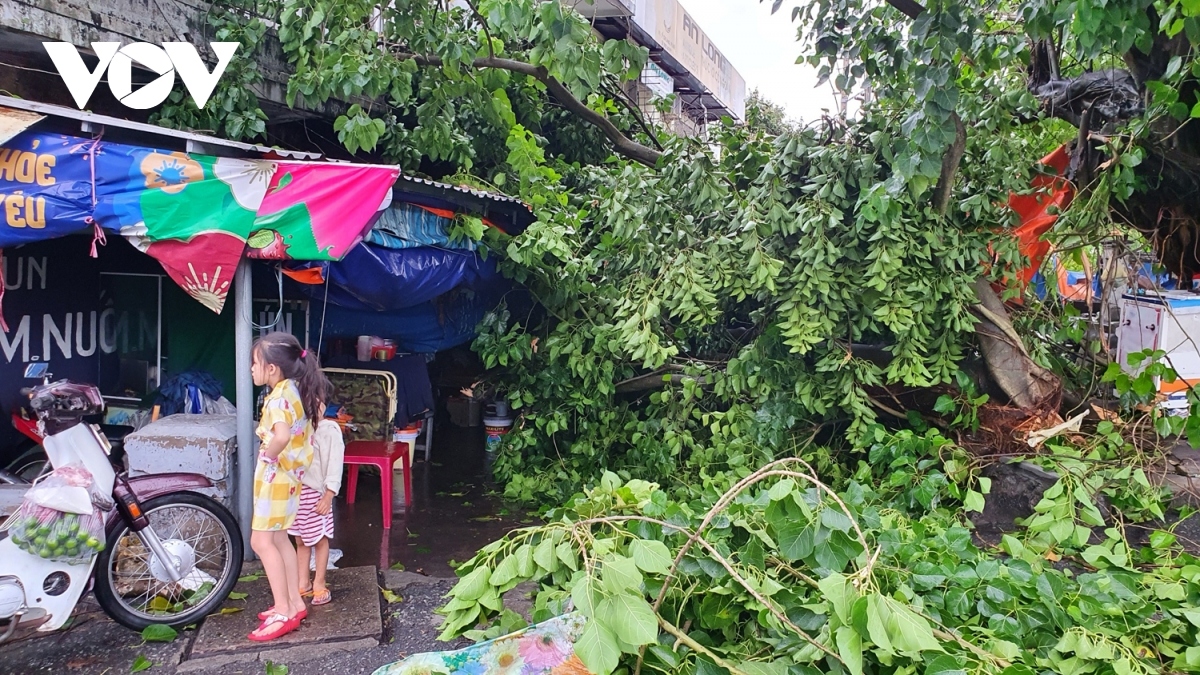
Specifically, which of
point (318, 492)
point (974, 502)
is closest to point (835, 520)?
point (974, 502)

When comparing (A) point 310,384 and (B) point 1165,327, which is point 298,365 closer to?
(A) point 310,384

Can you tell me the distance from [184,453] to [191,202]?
1.54 metres

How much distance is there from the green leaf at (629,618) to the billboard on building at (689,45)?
1537 centimetres

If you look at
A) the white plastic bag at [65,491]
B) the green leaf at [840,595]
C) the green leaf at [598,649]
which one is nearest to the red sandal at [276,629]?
the white plastic bag at [65,491]

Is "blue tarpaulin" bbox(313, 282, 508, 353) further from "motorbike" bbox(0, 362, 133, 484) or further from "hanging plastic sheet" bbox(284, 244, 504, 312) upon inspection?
"motorbike" bbox(0, 362, 133, 484)

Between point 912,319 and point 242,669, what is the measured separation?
443 cm

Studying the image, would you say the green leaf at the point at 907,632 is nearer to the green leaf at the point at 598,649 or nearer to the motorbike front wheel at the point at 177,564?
the green leaf at the point at 598,649

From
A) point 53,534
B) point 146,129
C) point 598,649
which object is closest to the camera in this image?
point 598,649

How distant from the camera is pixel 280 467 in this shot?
4.12m

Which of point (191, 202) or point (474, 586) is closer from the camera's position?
point (474, 586)

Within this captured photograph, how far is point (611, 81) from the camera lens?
8656mm

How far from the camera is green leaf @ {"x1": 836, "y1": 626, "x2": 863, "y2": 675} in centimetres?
203

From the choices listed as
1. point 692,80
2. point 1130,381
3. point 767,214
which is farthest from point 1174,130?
point 692,80

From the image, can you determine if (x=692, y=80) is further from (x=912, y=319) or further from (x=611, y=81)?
(x=912, y=319)
